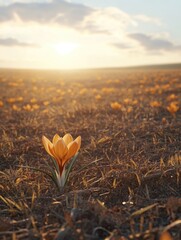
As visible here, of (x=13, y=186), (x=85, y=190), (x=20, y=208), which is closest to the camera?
(x=20, y=208)

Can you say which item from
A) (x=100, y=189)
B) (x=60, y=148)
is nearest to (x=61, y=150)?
(x=60, y=148)

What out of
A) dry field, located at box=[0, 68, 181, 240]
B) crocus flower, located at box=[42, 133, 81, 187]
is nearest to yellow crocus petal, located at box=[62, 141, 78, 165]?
crocus flower, located at box=[42, 133, 81, 187]

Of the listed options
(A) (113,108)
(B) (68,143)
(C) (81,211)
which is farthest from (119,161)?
(A) (113,108)

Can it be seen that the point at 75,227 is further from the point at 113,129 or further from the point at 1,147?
the point at 113,129

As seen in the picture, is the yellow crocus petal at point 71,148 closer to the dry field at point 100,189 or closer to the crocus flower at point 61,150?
the crocus flower at point 61,150

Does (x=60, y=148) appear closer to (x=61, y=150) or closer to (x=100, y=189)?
(x=61, y=150)

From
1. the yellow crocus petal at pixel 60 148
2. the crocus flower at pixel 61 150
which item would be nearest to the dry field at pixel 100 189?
the crocus flower at pixel 61 150

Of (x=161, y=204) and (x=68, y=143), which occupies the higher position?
(x=68, y=143)

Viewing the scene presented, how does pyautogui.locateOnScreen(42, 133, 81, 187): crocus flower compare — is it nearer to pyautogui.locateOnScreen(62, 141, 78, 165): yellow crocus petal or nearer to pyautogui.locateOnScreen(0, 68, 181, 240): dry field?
pyautogui.locateOnScreen(62, 141, 78, 165): yellow crocus petal

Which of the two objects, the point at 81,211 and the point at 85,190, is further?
the point at 85,190
